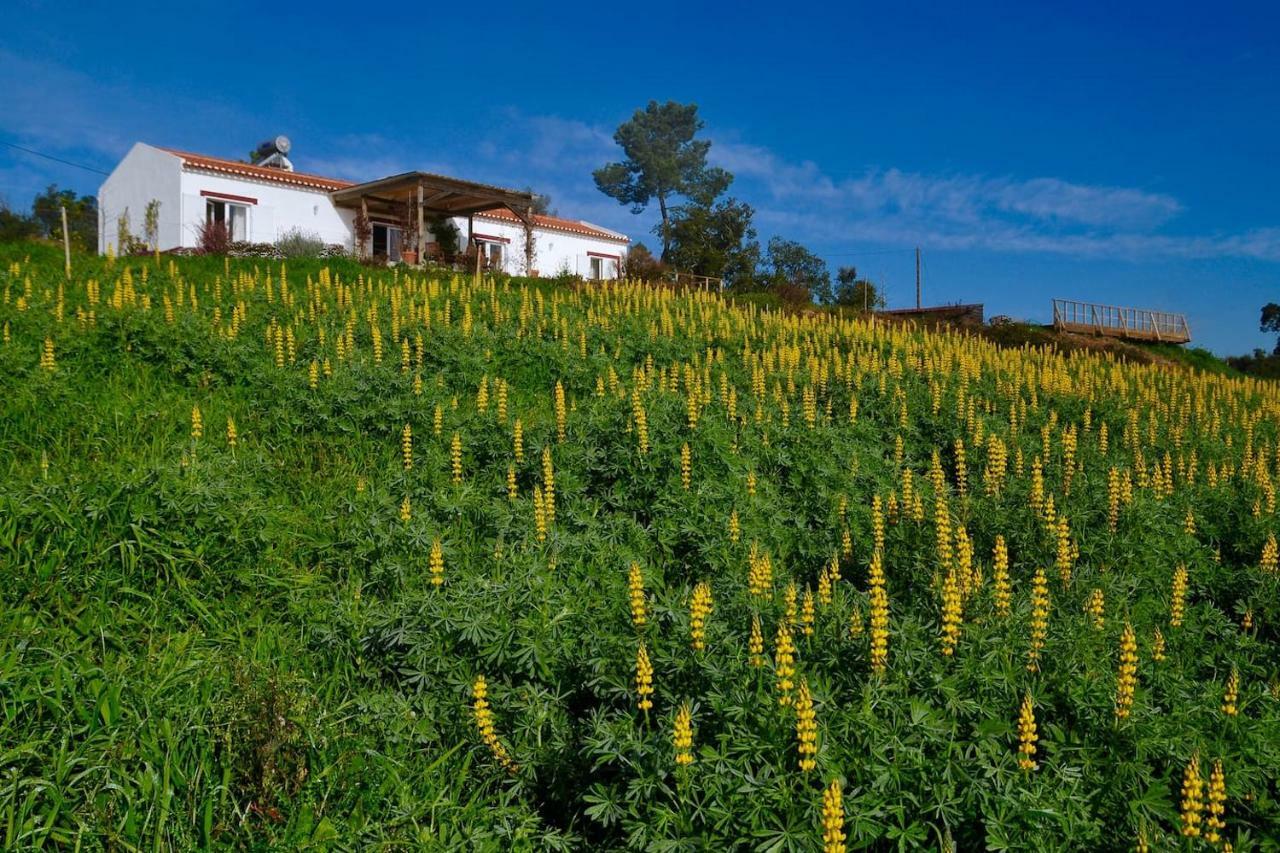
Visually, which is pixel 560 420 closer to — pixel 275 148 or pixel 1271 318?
pixel 275 148

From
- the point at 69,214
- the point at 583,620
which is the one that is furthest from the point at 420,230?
the point at 69,214

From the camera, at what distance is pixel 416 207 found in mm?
26453

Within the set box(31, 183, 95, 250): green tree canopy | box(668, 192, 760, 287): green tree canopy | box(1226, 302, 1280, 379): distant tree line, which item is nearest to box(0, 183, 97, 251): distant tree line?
box(31, 183, 95, 250): green tree canopy

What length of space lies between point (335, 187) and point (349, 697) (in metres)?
28.3

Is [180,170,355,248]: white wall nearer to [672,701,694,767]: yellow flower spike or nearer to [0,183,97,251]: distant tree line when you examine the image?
[0,183,97,251]: distant tree line

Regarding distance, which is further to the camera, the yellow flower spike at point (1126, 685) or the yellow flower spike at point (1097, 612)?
the yellow flower spike at point (1097, 612)

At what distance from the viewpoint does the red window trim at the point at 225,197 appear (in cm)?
2509

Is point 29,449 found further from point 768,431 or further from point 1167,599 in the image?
point 1167,599

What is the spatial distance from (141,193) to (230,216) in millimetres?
3944

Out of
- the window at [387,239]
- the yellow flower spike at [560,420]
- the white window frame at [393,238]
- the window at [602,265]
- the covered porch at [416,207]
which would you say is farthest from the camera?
the window at [602,265]

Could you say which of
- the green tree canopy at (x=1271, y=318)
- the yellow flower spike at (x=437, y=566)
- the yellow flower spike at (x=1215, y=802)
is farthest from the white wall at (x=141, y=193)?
the green tree canopy at (x=1271, y=318)

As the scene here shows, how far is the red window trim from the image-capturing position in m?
25.1

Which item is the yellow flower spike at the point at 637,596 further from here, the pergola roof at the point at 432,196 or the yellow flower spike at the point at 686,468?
the pergola roof at the point at 432,196

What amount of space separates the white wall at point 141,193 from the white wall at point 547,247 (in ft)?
34.4
